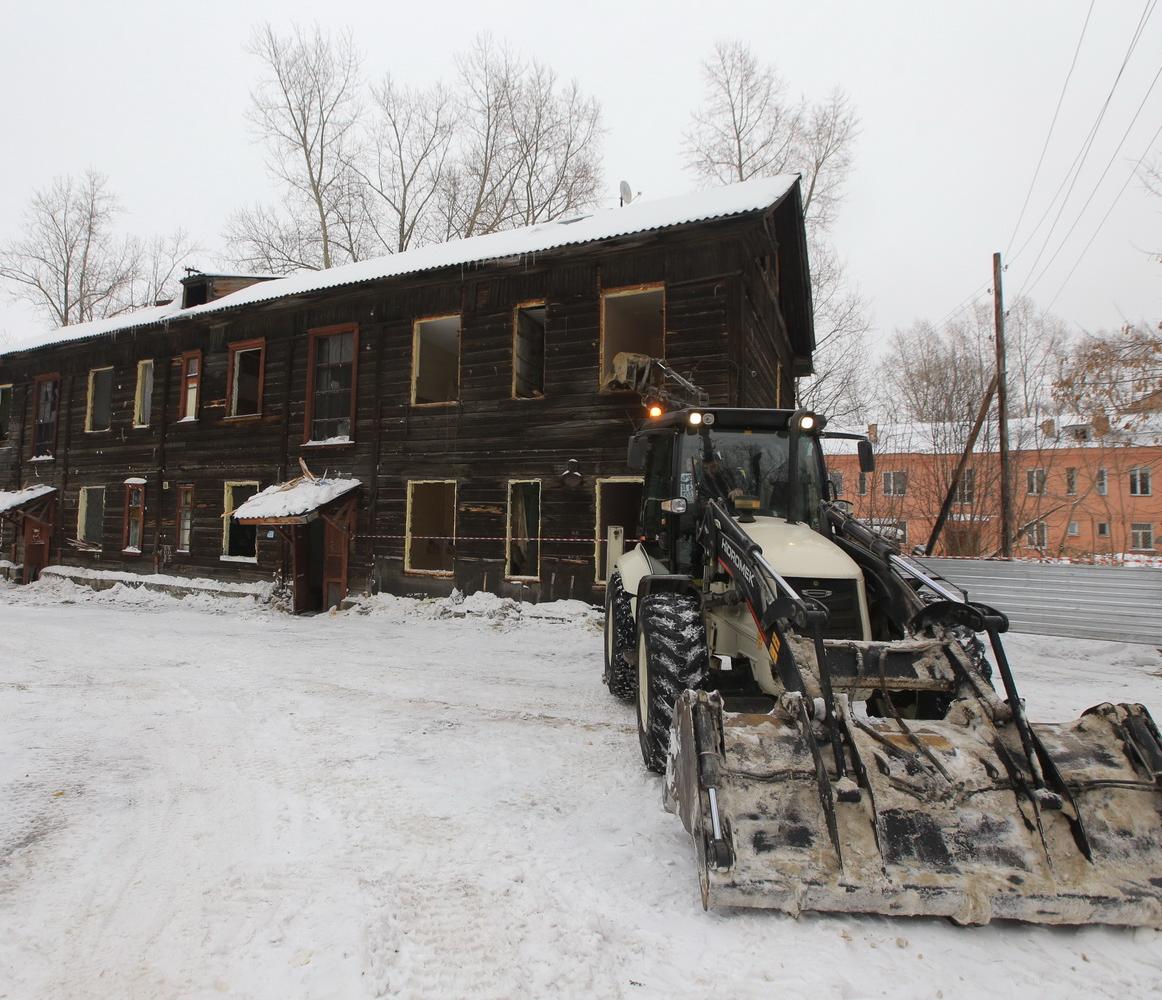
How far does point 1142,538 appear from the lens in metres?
32.5

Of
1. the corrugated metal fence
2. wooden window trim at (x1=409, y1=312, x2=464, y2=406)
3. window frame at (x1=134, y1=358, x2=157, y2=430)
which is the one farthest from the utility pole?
window frame at (x1=134, y1=358, x2=157, y2=430)

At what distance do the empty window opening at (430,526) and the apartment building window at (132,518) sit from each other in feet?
26.1

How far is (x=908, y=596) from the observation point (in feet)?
13.9

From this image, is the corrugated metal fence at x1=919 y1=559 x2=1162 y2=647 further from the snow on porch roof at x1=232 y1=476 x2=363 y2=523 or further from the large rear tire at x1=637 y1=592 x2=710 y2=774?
the snow on porch roof at x1=232 y1=476 x2=363 y2=523

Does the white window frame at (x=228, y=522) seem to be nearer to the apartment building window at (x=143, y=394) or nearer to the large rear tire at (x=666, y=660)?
the apartment building window at (x=143, y=394)

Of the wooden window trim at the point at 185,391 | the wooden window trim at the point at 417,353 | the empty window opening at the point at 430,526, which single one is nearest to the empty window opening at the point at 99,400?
the wooden window trim at the point at 185,391

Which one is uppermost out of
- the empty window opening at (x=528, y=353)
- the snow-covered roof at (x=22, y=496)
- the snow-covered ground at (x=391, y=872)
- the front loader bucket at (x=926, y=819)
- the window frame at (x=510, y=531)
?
the empty window opening at (x=528, y=353)

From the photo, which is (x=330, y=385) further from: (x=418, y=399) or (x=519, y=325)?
(x=519, y=325)

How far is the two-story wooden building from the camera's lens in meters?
11.7

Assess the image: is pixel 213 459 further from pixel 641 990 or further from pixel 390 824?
pixel 641 990

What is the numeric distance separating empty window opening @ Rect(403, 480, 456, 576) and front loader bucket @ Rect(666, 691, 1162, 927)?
10652mm

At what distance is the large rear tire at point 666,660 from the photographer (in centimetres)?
396

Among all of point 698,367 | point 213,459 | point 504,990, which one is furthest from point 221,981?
point 213,459

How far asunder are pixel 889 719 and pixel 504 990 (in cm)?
211
